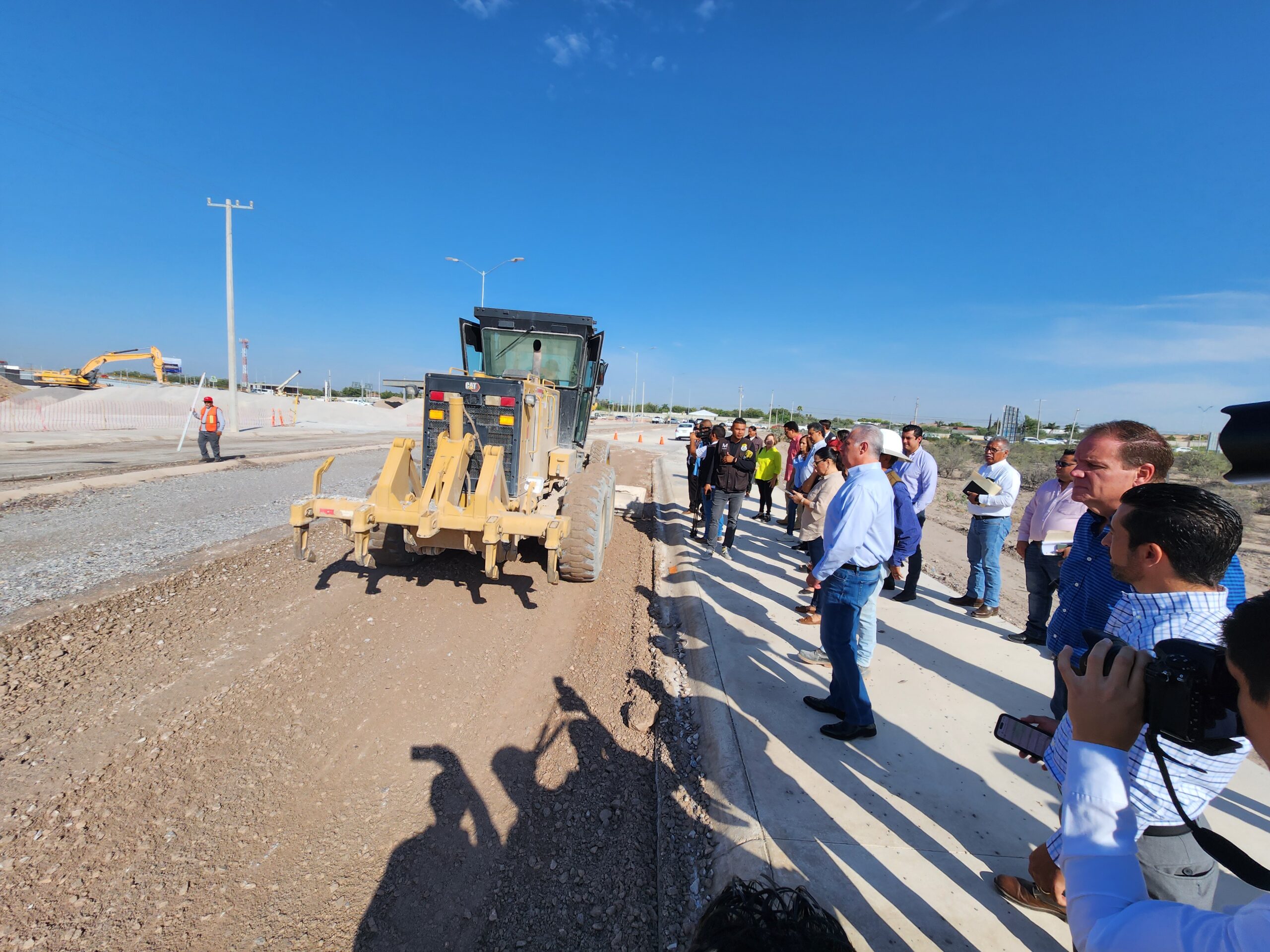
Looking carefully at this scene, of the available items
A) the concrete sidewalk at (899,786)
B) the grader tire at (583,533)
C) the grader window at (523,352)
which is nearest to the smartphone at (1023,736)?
the concrete sidewalk at (899,786)

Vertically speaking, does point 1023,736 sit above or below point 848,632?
above

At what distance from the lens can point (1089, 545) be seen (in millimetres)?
2381

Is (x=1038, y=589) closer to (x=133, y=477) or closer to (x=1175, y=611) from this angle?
(x=1175, y=611)

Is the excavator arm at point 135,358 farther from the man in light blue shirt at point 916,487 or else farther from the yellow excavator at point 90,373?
the man in light blue shirt at point 916,487

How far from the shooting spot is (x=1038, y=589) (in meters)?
4.44

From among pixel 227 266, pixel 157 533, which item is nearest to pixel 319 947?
pixel 157 533

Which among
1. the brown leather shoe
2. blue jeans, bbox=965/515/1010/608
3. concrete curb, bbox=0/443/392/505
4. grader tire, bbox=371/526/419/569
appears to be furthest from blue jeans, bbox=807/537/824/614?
concrete curb, bbox=0/443/392/505

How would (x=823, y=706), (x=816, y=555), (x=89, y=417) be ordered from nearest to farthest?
(x=823, y=706) → (x=816, y=555) → (x=89, y=417)

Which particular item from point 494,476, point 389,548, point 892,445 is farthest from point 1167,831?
point 389,548

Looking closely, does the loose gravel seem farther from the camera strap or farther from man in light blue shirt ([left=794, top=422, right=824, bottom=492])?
man in light blue shirt ([left=794, top=422, right=824, bottom=492])

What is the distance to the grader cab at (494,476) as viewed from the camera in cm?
439

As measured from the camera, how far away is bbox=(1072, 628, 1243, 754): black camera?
3.31ft

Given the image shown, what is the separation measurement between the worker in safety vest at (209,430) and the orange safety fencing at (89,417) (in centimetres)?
1042

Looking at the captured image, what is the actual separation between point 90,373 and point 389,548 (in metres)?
40.9
